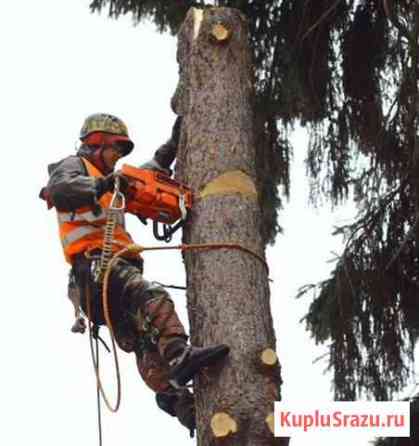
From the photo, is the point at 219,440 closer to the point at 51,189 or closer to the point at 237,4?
the point at 51,189

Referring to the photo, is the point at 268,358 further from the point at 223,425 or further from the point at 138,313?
the point at 138,313

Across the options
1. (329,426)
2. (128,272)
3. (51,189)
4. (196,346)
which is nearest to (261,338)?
(196,346)

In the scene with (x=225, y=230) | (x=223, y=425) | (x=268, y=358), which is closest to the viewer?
(x=223, y=425)

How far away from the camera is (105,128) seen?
4875mm

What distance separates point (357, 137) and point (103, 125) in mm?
2001

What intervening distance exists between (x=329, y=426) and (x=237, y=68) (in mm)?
1378

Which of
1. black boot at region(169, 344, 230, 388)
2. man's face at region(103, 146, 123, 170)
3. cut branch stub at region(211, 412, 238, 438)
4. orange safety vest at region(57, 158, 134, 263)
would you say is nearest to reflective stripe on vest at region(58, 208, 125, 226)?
orange safety vest at region(57, 158, 134, 263)

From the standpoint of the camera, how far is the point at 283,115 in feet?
20.8

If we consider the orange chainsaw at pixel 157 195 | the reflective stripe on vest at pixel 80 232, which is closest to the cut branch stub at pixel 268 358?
the orange chainsaw at pixel 157 195

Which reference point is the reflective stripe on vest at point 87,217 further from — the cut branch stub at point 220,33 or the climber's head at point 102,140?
the cut branch stub at point 220,33

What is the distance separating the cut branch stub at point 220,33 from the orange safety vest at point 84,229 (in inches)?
28.5

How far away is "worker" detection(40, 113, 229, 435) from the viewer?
421cm

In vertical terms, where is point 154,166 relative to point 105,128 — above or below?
below

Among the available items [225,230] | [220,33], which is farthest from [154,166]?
[225,230]
